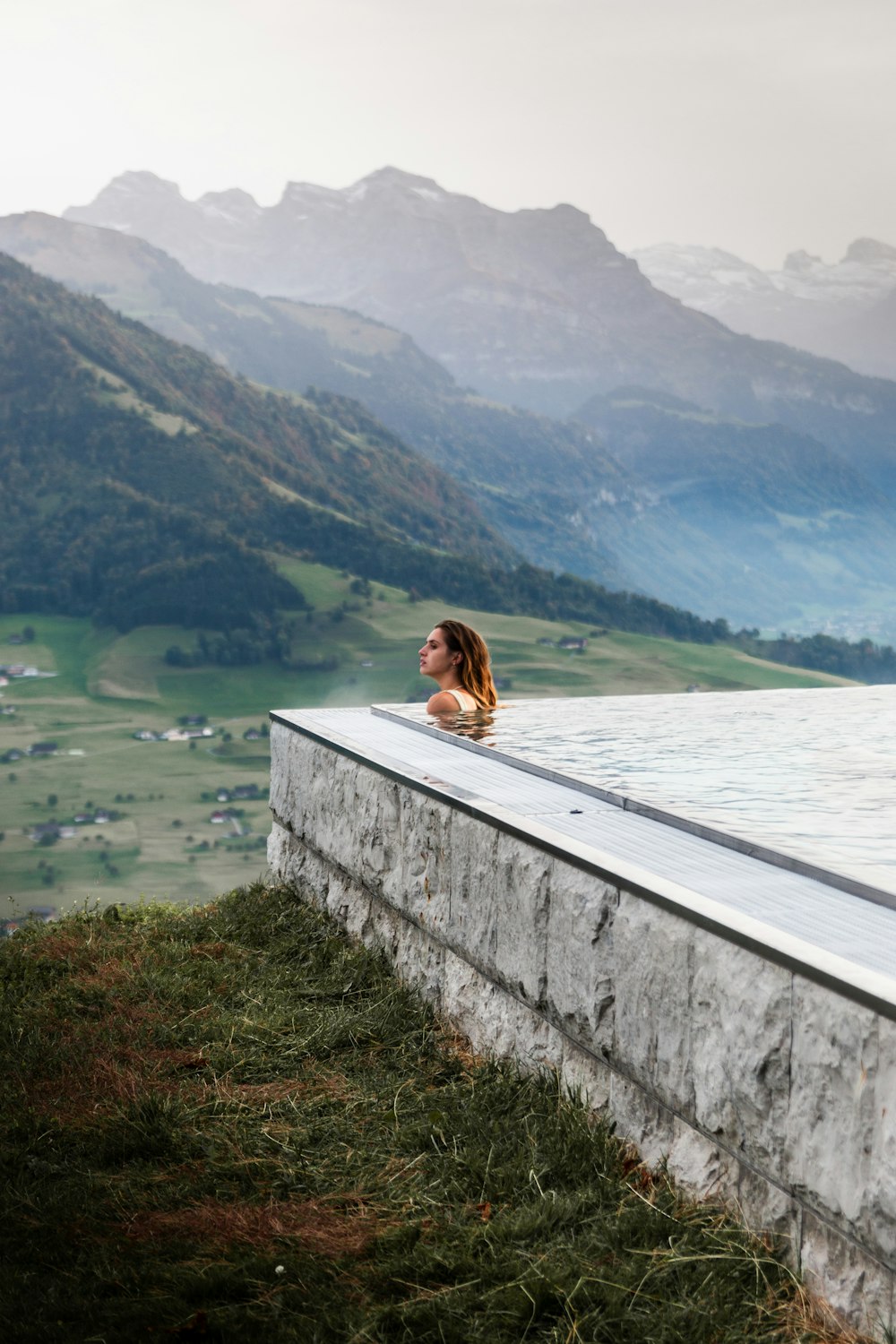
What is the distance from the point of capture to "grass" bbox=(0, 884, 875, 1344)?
2.16 meters

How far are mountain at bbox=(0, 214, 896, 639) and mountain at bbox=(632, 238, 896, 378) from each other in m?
7.37

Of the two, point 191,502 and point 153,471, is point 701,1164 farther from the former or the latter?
point 153,471

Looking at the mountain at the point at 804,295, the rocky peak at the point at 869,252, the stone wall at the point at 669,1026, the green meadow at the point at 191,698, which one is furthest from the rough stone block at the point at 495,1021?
the mountain at the point at 804,295

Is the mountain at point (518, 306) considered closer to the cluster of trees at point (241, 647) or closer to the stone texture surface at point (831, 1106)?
the cluster of trees at point (241, 647)

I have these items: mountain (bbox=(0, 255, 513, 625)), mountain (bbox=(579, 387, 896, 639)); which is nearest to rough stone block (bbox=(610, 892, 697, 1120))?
mountain (bbox=(0, 255, 513, 625))

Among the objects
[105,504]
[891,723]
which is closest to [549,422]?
[105,504]

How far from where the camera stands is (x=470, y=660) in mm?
5582

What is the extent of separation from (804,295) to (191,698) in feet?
139

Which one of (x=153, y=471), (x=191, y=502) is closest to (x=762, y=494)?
(x=191, y=502)

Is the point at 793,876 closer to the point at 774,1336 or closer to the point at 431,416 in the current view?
the point at 774,1336

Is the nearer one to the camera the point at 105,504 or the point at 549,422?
the point at 105,504

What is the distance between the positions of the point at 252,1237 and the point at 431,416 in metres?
71.5

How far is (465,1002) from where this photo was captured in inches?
138

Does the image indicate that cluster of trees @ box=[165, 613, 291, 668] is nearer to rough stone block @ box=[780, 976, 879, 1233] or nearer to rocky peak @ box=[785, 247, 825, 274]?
rocky peak @ box=[785, 247, 825, 274]
